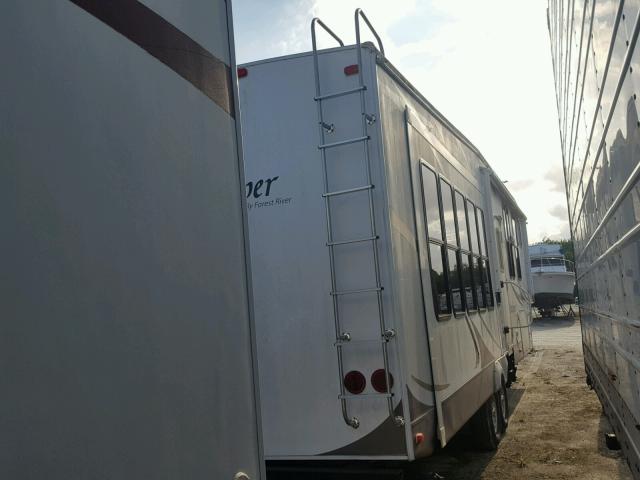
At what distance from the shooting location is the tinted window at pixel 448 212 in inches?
227

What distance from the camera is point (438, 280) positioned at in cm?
525

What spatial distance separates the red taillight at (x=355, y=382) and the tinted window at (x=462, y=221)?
2.46m

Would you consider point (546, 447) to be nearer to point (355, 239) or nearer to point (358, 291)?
point (358, 291)

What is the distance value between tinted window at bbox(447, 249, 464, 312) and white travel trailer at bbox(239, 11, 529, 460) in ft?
1.98

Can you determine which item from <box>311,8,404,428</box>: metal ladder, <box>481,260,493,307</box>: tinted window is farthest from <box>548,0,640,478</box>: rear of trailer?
<box>481,260,493,307</box>: tinted window

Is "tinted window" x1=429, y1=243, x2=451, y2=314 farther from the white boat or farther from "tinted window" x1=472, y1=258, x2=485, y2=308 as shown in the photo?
the white boat

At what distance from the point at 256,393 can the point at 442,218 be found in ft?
12.2

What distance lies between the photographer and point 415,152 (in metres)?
5.10

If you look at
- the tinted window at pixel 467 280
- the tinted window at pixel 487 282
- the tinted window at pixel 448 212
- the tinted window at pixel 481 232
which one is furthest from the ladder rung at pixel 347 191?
the tinted window at pixel 481 232

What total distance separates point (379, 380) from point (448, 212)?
7.06 feet

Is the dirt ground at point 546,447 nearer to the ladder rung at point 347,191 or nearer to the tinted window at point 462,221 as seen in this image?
the tinted window at point 462,221

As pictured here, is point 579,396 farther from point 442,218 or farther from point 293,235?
point 293,235

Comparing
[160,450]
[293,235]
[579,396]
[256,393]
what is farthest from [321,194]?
[579,396]

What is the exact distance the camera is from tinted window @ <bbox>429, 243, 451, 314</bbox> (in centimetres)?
508
